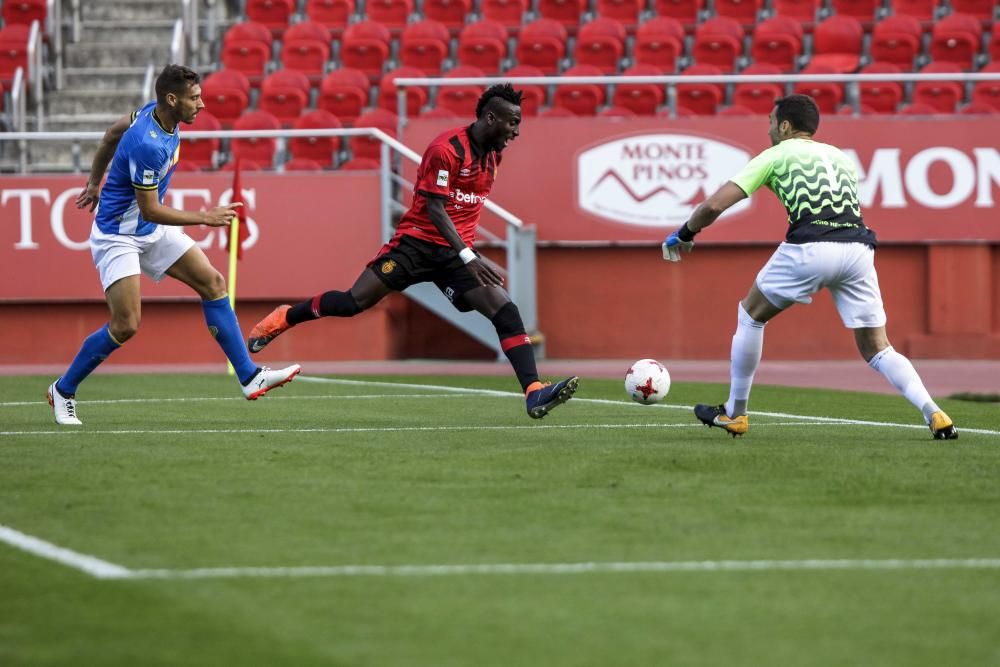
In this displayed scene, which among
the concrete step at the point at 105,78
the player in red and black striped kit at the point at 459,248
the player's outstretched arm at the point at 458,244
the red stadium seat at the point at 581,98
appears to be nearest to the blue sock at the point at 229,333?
the player in red and black striped kit at the point at 459,248

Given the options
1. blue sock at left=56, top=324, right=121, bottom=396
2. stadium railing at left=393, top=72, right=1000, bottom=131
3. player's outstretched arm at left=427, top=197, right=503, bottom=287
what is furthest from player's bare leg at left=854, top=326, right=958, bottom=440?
stadium railing at left=393, top=72, right=1000, bottom=131

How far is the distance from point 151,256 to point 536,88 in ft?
31.0

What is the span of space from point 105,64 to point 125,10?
3.83ft

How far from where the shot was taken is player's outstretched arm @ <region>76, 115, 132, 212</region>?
1019 centimetres

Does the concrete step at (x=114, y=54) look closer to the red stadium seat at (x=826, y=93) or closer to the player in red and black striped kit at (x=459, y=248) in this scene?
the red stadium seat at (x=826, y=93)

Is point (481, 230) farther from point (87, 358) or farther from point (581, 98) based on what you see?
point (87, 358)

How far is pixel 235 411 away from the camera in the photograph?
1170cm

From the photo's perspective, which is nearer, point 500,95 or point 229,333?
Answer: point 500,95

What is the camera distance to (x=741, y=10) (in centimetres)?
2227

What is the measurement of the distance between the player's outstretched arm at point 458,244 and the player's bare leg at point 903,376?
228 centimetres

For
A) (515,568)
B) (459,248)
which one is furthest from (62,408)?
(515,568)

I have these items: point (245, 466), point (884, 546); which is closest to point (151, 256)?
point (245, 466)

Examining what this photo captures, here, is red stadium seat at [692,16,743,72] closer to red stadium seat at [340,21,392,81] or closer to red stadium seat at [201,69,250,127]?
red stadium seat at [340,21,392,81]

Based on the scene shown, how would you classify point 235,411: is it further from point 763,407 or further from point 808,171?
point 808,171
